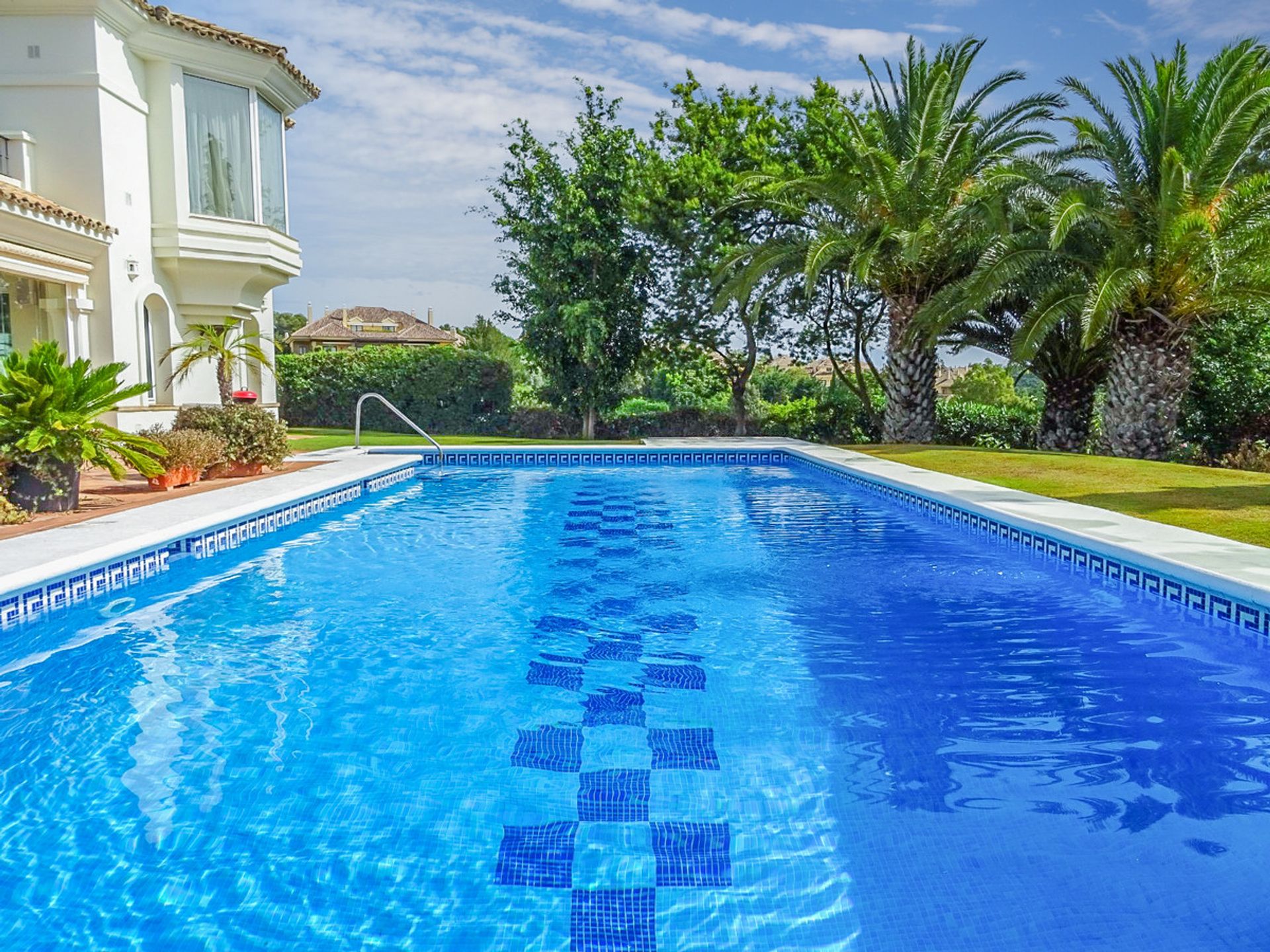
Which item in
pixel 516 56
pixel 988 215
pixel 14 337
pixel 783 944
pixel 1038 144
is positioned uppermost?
pixel 516 56

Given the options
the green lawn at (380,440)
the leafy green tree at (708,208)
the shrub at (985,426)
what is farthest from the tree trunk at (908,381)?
the green lawn at (380,440)

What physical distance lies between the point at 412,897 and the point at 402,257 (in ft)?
121

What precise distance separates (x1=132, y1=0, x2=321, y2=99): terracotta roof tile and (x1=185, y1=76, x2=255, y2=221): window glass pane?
2.65 ft

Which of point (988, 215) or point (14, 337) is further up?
point (988, 215)

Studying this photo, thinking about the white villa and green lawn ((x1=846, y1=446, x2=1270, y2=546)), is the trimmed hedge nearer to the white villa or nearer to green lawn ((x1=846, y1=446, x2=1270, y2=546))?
the white villa

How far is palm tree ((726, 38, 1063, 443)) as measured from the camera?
16844 millimetres

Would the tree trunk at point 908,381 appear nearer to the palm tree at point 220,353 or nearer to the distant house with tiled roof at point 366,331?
the palm tree at point 220,353

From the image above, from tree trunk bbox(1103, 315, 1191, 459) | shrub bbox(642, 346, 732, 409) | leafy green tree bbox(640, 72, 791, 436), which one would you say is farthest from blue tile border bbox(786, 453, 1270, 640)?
shrub bbox(642, 346, 732, 409)

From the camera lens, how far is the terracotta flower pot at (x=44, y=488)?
29.6 feet

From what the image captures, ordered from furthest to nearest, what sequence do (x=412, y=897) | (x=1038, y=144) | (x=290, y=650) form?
1. (x=1038, y=144)
2. (x=290, y=650)
3. (x=412, y=897)

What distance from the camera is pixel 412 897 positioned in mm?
3086

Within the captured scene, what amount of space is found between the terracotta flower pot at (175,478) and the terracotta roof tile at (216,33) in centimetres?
823

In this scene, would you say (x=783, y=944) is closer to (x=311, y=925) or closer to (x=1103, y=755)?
(x=311, y=925)

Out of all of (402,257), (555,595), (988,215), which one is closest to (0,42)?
(555,595)
